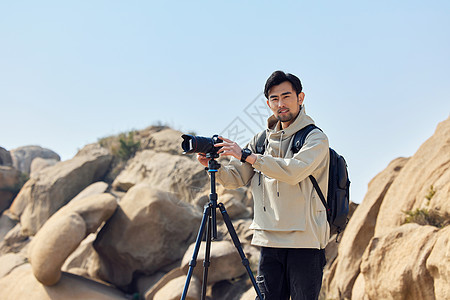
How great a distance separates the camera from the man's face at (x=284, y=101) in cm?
305

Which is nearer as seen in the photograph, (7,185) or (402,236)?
(402,236)

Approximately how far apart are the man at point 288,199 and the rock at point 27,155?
1808cm

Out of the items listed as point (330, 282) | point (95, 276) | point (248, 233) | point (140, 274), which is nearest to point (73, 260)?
point (95, 276)

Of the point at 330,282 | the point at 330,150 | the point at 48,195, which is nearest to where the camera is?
the point at 330,150

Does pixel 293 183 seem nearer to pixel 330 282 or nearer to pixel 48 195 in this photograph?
pixel 330 282

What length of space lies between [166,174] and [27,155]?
12.3m

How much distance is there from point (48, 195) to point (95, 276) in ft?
12.8

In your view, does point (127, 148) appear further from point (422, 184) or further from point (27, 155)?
point (422, 184)

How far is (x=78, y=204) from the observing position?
7895 mm

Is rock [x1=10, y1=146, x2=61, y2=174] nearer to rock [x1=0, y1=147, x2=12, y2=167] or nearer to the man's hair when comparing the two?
rock [x1=0, y1=147, x2=12, y2=167]

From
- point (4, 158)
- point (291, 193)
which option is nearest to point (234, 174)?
point (291, 193)

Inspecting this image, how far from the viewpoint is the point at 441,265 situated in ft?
12.6

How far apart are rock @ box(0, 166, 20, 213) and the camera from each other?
13128mm

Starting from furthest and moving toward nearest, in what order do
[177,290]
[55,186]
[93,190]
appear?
[55,186], [93,190], [177,290]
